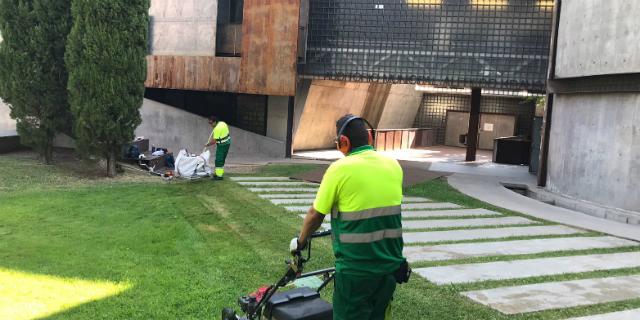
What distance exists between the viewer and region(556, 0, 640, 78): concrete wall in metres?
9.49

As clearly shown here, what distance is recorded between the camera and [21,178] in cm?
1116

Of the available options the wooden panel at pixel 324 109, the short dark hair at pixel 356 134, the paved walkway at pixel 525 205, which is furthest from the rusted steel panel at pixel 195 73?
the short dark hair at pixel 356 134

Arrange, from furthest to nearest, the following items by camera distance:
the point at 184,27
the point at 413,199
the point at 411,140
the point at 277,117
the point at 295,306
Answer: the point at 411,140
the point at 184,27
the point at 277,117
the point at 413,199
the point at 295,306

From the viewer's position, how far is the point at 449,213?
9.47m

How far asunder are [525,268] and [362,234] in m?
3.74

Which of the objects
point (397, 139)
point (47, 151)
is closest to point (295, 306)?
point (47, 151)

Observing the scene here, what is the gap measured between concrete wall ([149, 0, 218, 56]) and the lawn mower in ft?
49.8

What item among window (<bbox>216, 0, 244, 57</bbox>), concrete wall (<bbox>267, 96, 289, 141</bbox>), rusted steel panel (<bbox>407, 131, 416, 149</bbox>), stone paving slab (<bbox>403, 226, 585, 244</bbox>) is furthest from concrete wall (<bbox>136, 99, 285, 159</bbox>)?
stone paving slab (<bbox>403, 226, 585, 244</bbox>)

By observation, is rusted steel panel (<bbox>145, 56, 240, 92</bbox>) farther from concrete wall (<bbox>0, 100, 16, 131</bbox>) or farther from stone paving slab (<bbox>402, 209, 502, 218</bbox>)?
stone paving slab (<bbox>402, 209, 502, 218</bbox>)

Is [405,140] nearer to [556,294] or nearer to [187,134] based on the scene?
[187,134]

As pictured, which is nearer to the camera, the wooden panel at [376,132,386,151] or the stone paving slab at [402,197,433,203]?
the stone paving slab at [402,197,433,203]

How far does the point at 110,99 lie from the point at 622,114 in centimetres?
1043

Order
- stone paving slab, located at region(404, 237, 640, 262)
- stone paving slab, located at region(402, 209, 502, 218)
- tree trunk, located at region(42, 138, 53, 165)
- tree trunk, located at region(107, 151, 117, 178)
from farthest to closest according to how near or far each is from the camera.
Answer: tree trunk, located at region(42, 138, 53, 165), tree trunk, located at region(107, 151, 117, 178), stone paving slab, located at region(402, 209, 502, 218), stone paving slab, located at region(404, 237, 640, 262)

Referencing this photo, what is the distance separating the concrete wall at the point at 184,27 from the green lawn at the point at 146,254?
848 centimetres
